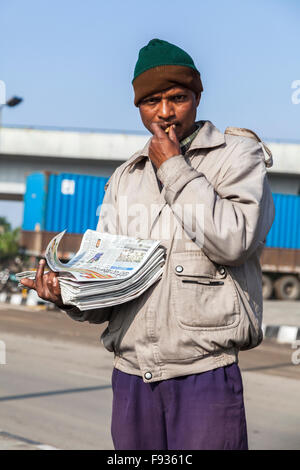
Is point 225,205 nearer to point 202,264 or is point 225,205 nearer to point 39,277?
point 202,264

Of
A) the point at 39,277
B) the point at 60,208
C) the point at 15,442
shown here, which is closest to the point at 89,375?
the point at 15,442

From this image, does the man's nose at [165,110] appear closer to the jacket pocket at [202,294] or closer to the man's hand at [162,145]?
the man's hand at [162,145]

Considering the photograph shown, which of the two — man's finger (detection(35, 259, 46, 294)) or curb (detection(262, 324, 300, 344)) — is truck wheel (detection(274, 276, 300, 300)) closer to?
curb (detection(262, 324, 300, 344))

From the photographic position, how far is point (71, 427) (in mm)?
5820

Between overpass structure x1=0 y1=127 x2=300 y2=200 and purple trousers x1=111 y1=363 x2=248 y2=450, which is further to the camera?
overpass structure x1=0 y1=127 x2=300 y2=200

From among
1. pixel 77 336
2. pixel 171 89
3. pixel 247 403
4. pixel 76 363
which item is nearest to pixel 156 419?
pixel 171 89

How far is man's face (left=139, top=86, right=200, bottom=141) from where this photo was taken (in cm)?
238

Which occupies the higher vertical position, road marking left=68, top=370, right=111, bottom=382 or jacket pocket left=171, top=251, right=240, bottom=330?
jacket pocket left=171, top=251, right=240, bottom=330

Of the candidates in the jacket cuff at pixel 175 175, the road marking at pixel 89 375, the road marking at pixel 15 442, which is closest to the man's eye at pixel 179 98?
the jacket cuff at pixel 175 175

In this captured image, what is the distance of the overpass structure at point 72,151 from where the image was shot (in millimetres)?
35281

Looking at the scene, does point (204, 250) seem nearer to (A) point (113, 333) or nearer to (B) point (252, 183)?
(B) point (252, 183)

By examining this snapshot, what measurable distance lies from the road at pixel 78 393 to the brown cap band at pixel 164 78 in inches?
133

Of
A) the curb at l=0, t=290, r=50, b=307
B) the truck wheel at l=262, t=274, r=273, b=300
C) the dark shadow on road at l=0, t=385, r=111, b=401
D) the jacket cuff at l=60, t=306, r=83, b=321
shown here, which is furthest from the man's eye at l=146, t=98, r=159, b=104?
the truck wheel at l=262, t=274, r=273, b=300

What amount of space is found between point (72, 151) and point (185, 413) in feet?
112
